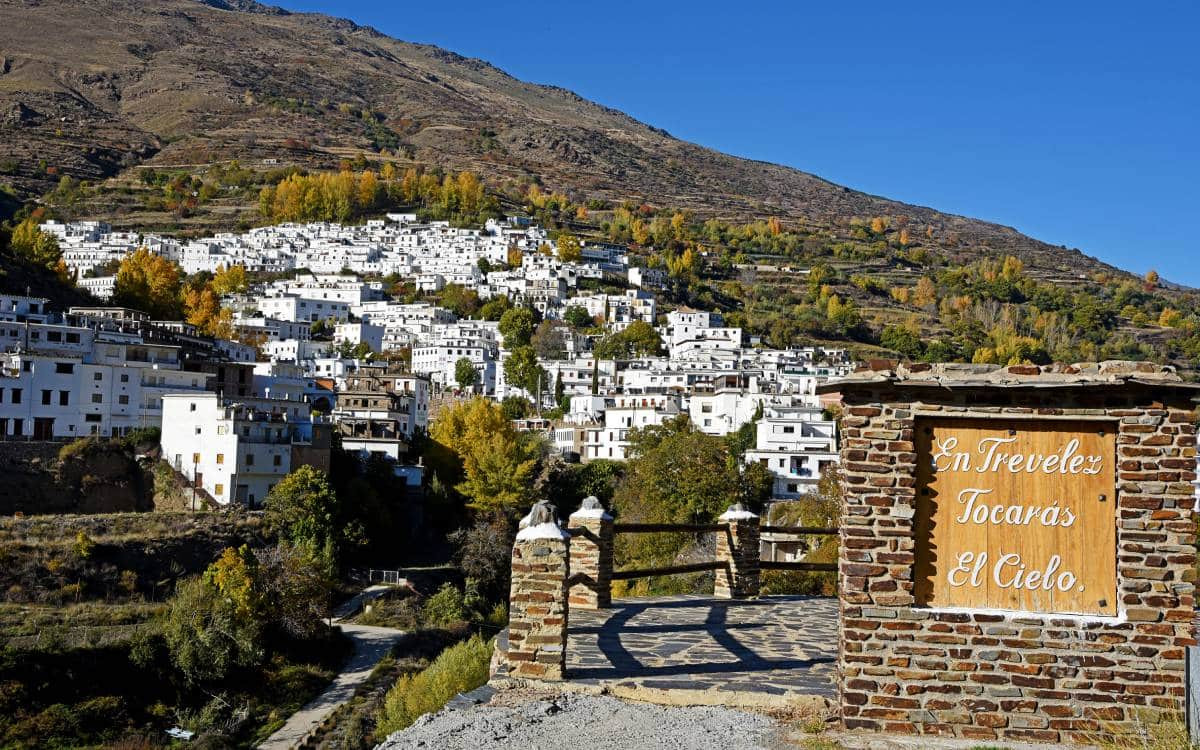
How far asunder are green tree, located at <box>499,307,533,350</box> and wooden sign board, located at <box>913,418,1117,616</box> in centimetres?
8174

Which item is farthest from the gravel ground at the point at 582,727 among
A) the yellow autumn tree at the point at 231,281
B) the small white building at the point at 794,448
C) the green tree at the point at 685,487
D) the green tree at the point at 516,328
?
the yellow autumn tree at the point at 231,281

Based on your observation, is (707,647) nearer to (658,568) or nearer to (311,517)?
(658,568)

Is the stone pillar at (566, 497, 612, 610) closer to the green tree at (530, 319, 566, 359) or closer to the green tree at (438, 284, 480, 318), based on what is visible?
the green tree at (530, 319, 566, 359)

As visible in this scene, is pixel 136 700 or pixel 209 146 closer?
pixel 136 700

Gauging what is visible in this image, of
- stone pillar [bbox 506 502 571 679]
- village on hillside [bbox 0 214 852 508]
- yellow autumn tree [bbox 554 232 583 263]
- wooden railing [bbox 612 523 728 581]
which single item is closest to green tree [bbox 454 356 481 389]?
village on hillside [bbox 0 214 852 508]

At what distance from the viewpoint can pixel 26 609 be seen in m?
30.8

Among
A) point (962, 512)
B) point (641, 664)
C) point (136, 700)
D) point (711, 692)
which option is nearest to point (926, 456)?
point (962, 512)

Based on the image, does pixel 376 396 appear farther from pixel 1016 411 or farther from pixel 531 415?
pixel 1016 411

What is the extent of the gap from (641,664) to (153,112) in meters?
198

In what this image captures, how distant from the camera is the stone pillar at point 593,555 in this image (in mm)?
9805

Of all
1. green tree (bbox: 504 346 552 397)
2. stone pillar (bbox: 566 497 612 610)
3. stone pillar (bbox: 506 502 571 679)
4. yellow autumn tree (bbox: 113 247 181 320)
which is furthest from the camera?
green tree (bbox: 504 346 552 397)

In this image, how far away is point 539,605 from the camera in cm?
698

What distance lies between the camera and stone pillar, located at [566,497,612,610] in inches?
386

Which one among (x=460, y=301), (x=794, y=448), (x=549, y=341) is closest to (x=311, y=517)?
(x=794, y=448)
